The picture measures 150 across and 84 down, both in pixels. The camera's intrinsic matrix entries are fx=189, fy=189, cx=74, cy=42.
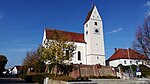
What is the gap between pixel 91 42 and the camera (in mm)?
56969

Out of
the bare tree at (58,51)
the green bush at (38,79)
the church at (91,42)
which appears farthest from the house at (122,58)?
the green bush at (38,79)

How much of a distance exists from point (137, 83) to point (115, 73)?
16.6 meters

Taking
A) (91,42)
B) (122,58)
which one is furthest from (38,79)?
(122,58)

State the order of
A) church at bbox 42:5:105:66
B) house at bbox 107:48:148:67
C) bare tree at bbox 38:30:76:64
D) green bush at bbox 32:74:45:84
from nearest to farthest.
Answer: green bush at bbox 32:74:45:84
bare tree at bbox 38:30:76:64
church at bbox 42:5:105:66
house at bbox 107:48:148:67

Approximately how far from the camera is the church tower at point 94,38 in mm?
56312

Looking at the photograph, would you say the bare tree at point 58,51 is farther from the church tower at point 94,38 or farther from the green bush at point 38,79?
the church tower at point 94,38

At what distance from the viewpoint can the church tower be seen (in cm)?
Result: 5631

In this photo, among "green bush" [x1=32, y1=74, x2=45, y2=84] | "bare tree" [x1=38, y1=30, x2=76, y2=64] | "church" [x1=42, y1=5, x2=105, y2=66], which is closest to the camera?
"green bush" [x1=32, y1=74, x2=45, y2=84]

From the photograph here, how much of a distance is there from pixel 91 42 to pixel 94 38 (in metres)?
1.70

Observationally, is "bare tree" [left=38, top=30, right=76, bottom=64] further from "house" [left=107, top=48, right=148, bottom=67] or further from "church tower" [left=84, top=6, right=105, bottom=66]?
"house" [left=107, top=48, right=148, bottom=67]

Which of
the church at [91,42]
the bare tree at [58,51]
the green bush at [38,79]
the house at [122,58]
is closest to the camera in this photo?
the green bush at [38,79]

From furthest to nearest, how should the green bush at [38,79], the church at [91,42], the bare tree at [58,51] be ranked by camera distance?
the church at [91,42] → the bare tree at [58,51] → the green bush at [38,79]

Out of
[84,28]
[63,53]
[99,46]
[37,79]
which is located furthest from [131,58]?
[37,79]

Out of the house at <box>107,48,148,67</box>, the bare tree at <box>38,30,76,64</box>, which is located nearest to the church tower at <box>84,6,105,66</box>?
the house at <box>107,48,148,67</box>
